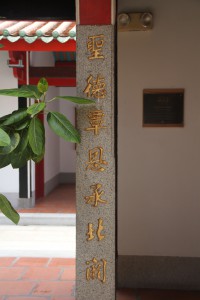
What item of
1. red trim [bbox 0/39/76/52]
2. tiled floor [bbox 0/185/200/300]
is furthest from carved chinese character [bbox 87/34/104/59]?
red trim [bbox 0/39/76/52]

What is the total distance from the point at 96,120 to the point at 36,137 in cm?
44

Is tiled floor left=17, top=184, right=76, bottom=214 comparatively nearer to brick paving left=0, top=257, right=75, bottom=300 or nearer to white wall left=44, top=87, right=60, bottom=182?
white wall left=44, top=87, right=60, bottom=182

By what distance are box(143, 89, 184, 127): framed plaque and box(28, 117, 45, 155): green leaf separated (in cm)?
153

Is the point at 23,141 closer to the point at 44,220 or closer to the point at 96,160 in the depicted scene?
the point at 96,160

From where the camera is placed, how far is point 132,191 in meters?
4.69

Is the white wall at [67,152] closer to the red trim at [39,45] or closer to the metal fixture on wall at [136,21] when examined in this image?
the red trim at [39,45]

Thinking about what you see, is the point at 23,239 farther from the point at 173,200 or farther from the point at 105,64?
the point at 105,64

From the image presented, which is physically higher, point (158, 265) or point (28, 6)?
point (28, 6)

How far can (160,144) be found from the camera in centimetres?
465

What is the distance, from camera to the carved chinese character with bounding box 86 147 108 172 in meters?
3.46

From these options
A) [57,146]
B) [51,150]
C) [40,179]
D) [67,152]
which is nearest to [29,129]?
[40,179]

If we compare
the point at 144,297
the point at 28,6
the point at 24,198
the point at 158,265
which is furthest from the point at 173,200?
the point at 24,198

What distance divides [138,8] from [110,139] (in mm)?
1630

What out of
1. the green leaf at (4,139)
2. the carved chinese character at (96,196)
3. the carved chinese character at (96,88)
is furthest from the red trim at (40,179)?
the green leaf at (4,139)
